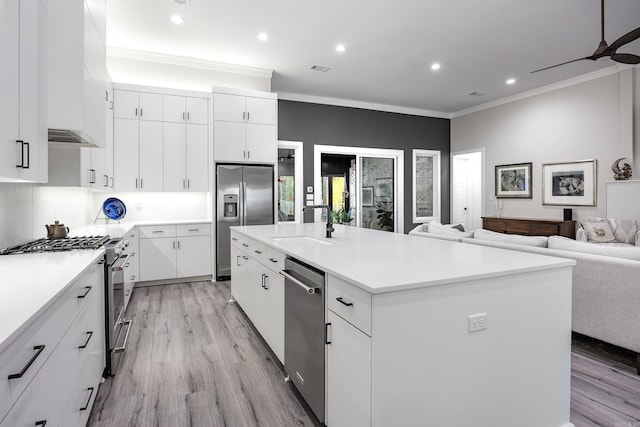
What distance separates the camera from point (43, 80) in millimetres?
1971

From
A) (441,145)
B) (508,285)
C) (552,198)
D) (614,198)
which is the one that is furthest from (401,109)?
(508,285)

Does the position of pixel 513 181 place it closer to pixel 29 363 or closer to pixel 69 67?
pixel 69 67

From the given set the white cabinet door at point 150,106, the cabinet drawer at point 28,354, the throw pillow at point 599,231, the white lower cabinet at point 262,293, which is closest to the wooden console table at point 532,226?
the throw pillow at point 599,231

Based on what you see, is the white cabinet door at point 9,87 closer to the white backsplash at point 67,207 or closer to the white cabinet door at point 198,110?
the white backsplash at point 67,207

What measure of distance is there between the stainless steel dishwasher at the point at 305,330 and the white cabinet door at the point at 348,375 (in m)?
0.09

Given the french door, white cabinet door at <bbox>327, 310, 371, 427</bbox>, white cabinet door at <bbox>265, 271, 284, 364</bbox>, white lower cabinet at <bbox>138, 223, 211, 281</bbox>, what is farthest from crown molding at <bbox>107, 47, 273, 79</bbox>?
white cabinet door at <bbox>327, 310, 371, 427</bbox>

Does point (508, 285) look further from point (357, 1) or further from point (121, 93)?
point (121, 93)

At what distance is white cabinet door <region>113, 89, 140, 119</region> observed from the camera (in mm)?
4754

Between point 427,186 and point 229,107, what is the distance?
4.84 meters

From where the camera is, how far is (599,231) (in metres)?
4.92

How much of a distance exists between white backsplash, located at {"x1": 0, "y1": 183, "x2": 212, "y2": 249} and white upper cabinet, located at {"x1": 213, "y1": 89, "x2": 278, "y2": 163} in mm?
872

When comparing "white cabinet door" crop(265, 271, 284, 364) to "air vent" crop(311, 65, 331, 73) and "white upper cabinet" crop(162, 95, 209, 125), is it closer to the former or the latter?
"white upper cabinet" crop(162, 95, 209, 125)

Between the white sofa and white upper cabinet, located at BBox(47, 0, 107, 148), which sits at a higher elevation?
white upper cabinet, located at BBox(47, 0, 107, 148)

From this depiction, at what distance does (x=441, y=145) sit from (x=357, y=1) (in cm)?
510
